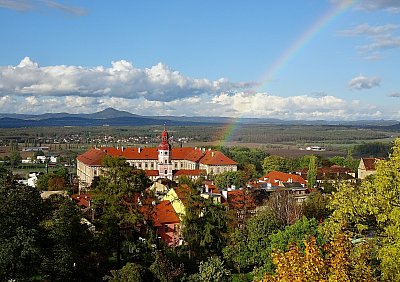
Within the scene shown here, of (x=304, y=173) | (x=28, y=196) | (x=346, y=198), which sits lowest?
(x=304, y=173)

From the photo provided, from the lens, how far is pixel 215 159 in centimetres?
9412

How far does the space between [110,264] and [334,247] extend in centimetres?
2233

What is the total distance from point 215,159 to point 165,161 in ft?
30.7

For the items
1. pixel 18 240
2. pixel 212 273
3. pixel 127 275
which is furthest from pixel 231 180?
pixel 18 240

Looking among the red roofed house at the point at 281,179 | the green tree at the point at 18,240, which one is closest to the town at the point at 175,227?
the green tree at the point at 18,240

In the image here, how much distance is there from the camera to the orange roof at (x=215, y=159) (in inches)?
3666

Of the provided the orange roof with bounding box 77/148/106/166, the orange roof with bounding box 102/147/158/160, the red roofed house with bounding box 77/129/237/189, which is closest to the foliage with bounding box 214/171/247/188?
the red roofed house with bounding box 77/129/237/189

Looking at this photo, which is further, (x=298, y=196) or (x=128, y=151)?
(x=128, y=151)

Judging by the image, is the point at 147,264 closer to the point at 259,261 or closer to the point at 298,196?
the point at 259,261

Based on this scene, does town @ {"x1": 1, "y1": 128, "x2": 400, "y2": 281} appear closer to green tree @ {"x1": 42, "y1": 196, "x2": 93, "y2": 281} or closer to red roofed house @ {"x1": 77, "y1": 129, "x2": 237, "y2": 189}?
green tree @ {"x1": 42, "y1": 196, "x2": 93, "y2": 281}

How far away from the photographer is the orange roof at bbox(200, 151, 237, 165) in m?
93.1

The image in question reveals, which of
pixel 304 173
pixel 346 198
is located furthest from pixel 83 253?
pixel 304 173

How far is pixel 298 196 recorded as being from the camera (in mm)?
59062

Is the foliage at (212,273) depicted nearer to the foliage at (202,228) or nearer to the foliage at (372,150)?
the foliage at (202,228)
